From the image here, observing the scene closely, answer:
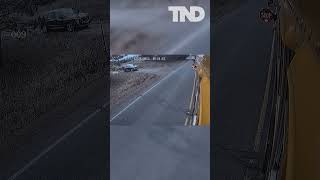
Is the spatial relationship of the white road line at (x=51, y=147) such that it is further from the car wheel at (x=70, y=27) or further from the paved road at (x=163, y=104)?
the car wheel at (x=70, y=27)

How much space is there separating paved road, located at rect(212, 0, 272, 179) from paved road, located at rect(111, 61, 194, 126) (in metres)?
0.20

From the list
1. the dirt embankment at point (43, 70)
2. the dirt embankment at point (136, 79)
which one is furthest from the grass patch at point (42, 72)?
the dirt embankment at point (136, 79)

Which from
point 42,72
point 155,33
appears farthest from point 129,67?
point 42,72

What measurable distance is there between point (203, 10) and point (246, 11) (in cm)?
27

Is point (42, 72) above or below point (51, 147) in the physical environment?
above

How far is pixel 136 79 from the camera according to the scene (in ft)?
10.1

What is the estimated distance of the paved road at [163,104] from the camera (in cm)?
302

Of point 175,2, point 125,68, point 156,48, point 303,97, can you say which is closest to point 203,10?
point 175,2

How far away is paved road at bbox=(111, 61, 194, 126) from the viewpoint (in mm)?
3023

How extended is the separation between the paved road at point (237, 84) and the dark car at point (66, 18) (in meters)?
0.84

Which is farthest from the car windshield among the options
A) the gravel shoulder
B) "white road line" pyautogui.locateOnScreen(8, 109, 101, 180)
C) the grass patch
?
"white road line" pyautogui.locateOnScreen(8, 109, 101, 180)

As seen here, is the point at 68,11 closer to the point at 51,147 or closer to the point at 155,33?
the point at 155,33

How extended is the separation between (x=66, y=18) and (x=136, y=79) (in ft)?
1.94

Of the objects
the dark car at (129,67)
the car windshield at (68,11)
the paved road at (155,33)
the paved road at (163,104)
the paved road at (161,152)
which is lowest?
the paved road at (161,152)
